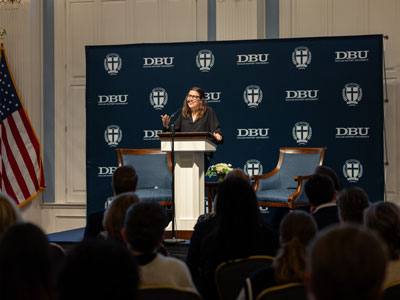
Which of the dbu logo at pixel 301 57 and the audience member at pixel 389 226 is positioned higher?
the dbu logo at pixel 301 57

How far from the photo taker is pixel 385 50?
294 inches

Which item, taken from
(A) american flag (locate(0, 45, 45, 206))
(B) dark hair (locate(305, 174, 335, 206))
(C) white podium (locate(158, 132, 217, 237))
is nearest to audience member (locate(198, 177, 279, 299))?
(B) dark hair (locate(305, 174, 335, 206))

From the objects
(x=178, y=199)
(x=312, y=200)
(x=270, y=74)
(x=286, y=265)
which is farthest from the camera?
(x=270, y=74)

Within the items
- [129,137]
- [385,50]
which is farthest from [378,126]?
[129,137]

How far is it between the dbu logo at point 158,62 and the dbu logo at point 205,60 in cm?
36

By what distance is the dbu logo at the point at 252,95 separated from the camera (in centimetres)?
713

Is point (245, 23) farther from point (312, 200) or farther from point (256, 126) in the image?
point (312, 200)

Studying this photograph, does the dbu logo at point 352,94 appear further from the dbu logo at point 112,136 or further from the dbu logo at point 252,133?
the dbu logo at point 112,136

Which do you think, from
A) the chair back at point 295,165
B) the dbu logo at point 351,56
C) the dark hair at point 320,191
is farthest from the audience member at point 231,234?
the dbu logo at point 351,56

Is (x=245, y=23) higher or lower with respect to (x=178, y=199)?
higher

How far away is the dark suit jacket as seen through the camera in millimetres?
3378

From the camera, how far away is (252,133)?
23.4 feet

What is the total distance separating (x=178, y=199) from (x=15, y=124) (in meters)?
3.53

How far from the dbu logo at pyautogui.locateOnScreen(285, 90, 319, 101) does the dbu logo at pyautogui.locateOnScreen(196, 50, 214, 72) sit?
1.08 m
